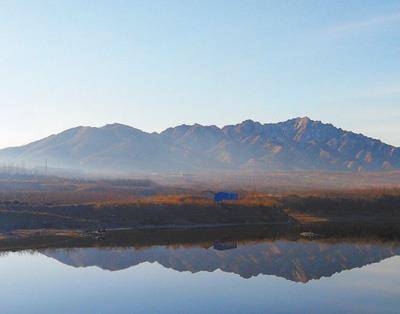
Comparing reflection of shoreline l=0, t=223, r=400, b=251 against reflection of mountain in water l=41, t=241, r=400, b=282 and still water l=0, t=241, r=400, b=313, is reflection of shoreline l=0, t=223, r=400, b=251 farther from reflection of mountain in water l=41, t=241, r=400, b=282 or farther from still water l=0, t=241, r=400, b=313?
reflection of mountain in water l=41, t=241, r=400, b=282

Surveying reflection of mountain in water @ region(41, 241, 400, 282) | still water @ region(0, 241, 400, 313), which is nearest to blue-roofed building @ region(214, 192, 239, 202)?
still water @ region(0, 241, 400, 313)

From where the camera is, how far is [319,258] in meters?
42.5

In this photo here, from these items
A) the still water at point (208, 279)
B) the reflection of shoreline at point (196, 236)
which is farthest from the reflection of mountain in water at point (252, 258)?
the reflection of shoreline at point (196, 236)

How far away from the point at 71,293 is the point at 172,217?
29968 mm

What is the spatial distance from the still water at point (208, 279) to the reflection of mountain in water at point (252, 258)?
0.07 metres

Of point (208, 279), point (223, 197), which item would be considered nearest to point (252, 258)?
point (208, 279)

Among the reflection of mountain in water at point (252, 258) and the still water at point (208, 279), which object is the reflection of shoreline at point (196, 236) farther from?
the reflection of mountain in water at point (252, 258)

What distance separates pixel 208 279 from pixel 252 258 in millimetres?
8268

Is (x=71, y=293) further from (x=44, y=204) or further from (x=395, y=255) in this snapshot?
(x=44, y=204)

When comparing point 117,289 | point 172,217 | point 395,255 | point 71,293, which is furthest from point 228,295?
point 172,217

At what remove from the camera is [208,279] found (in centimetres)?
3475

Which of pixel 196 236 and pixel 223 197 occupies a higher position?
pixel 223 197

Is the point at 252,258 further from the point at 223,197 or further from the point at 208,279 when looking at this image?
the point at 223,197

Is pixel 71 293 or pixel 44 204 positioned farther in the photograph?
pixel 44 204
